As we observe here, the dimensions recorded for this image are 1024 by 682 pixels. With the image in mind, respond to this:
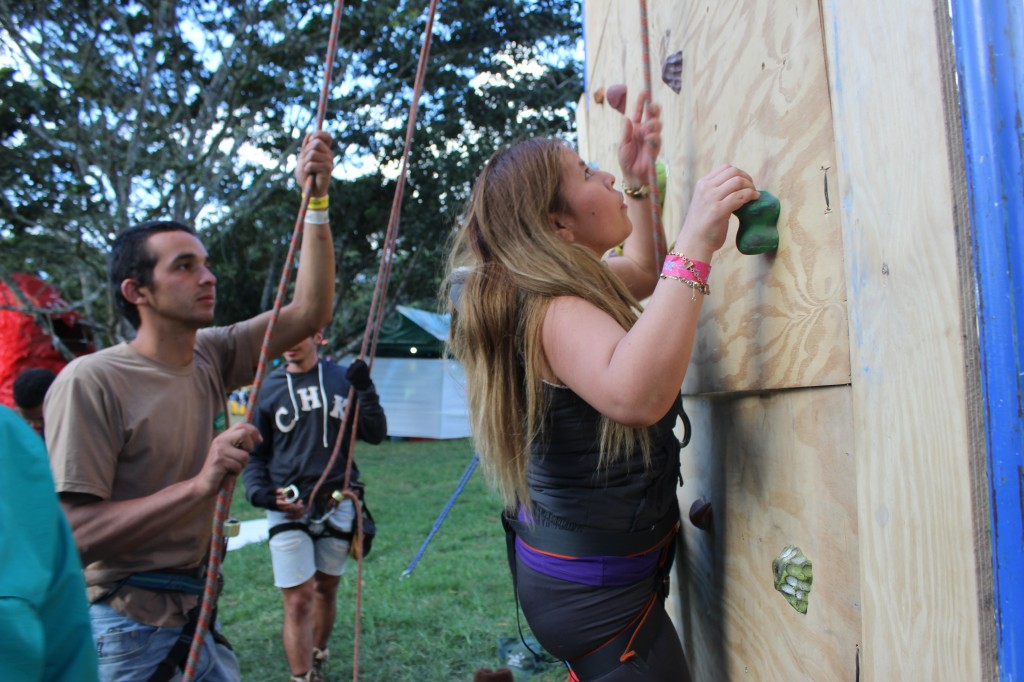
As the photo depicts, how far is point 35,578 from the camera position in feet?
2.82

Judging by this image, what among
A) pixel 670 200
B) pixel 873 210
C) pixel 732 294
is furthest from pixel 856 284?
pixel 670 200

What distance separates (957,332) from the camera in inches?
33.9

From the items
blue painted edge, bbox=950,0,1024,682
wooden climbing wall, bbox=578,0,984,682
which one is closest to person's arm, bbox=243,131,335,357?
wooden climbing wall, bbox=578,0,984,682

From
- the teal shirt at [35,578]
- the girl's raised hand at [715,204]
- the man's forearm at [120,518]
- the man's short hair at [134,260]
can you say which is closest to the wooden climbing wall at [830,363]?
the girl's raised hand at [715,204]

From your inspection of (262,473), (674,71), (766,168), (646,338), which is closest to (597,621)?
(646,338)

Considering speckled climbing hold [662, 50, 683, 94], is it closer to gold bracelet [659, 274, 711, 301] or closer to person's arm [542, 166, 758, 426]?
person's arm [542, 166, 758, 426]

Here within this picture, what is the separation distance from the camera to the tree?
10766 mm

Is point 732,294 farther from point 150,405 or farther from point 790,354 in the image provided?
point 150,405

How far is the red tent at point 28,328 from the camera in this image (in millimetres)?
10609

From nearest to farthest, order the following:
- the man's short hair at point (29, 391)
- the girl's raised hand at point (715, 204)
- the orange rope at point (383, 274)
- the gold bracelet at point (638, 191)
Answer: the girl's raised hand at point (715, 204)
the gold bracelet at point (638, 191)
the orange rope at point (383, 274)
the man's short hair at point (29, 391)

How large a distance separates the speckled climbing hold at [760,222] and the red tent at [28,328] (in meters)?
10.9

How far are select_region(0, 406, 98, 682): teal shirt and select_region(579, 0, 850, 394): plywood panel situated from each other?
3.71ft

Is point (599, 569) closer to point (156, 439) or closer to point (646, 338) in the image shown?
point (646, 338)

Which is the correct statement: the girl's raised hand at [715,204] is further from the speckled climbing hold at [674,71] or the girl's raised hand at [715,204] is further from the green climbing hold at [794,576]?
the speckled climbing hold at [674,71]
